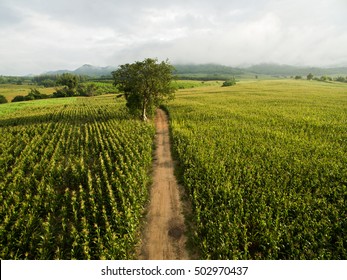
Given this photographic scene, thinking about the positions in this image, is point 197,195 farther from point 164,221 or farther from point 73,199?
point 73,199

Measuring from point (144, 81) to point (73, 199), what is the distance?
86.2ft

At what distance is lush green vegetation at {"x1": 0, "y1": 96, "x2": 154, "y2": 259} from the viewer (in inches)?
446

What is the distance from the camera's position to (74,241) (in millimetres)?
11094

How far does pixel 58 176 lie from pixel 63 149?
7.79 meters

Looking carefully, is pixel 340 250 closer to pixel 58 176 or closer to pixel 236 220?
pixel 236 220

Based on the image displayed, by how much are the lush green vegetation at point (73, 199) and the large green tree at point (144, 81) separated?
1278 cm

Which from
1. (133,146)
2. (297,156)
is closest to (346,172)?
(297,156)

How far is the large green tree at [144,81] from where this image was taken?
35.8 meters

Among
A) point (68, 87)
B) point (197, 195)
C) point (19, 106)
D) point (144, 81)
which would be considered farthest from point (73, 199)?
point (68, 87)

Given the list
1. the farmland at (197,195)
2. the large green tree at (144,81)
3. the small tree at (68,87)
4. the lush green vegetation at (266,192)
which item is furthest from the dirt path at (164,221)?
the small tree at (68,87)

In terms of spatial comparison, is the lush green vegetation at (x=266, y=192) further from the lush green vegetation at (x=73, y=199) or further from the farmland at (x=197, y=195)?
the lush green vegetation at (x=73, y=199)

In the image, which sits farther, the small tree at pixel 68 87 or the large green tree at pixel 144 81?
the small tree at pixel 68 87

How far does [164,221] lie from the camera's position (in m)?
13.6

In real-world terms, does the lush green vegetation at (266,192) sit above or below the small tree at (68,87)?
below
